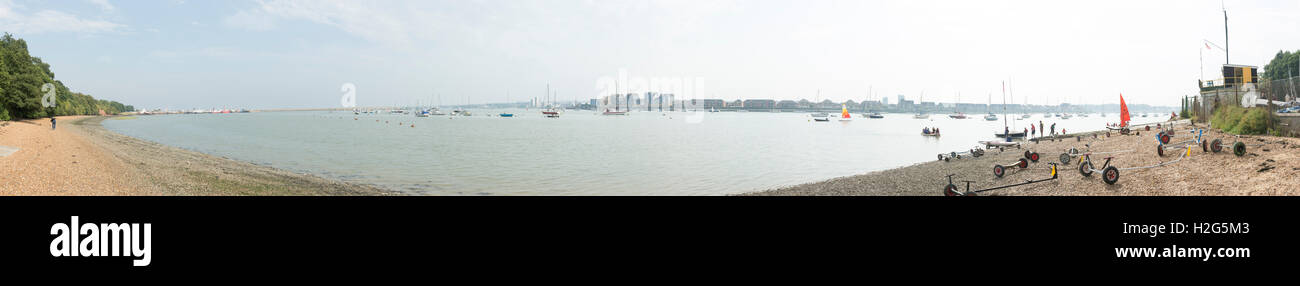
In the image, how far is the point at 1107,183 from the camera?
14.2m

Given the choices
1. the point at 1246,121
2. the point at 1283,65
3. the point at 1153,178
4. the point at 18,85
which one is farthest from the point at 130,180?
the point at 1283,65

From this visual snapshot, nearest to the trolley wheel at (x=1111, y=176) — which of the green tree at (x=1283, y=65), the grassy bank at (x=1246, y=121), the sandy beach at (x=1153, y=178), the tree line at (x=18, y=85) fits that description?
the sandy beach at (x=1153, y=178)

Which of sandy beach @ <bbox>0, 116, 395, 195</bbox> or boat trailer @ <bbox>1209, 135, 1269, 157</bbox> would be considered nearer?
sandy beach @ <bbox>0, 116, 395, 195</bbox>

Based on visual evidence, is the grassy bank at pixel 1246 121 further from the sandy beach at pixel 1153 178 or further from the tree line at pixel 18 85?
the tree line at pixel 18 85

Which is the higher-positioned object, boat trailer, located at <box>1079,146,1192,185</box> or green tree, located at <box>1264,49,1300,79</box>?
green tree, located at <box>1264,49,1300,79</box>

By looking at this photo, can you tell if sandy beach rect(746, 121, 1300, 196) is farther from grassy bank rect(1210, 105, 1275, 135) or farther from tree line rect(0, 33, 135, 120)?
tree line rect(0, 33, 135, 120)

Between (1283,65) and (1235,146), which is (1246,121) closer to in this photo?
(1235,146)

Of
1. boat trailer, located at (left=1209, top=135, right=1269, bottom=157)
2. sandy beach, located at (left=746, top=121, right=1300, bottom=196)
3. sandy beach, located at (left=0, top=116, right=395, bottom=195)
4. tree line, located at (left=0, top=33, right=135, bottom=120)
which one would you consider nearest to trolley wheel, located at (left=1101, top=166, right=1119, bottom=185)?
sandy beach, located at (left=746, top=121, right=1300, bottom=196)

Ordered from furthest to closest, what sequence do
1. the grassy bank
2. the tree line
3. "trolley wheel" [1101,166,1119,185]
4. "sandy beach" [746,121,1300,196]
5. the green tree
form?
the green tree < the tree line < the grassy bank < "trolley wheel" [1101,166,1119,185] < "sandy beach" [746,121,1300,196]

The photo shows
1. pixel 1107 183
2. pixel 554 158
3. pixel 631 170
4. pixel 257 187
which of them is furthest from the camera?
pixel 554 158
